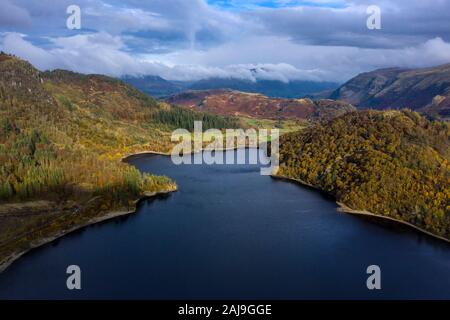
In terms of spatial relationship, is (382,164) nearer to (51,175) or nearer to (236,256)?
(236,256)

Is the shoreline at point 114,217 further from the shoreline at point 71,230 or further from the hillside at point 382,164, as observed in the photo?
the hillside at point 382,164

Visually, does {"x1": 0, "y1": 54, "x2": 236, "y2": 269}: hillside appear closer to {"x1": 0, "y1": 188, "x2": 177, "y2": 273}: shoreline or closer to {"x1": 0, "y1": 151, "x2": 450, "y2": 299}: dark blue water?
{"x1": 0, "y1": 188, "x2": 177, "y2": 273}: shoreline

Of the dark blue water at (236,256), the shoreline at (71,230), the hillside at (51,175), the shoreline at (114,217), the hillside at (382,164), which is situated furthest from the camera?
the hillside at (382,164)

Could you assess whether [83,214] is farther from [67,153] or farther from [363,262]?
[363,262]

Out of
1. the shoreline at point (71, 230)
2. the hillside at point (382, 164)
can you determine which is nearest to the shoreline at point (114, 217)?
the shoreline at point (71, 230)

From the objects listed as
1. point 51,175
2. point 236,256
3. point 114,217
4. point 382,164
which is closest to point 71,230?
point 114,217

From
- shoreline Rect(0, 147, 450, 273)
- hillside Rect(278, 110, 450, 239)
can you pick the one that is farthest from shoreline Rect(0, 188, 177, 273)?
hillside Rect(278, 110, 450, 239)
